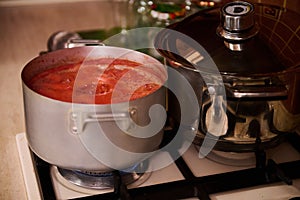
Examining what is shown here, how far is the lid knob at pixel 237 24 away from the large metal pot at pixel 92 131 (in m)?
0.12

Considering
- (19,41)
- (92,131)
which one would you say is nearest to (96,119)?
(92,131)

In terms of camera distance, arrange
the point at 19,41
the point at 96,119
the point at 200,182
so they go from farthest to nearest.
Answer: the point at 19,41 < the point at 200,182 < the point at 96,119

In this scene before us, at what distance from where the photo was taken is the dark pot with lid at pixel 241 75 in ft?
2.21

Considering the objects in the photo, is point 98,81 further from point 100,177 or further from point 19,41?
point 19,41

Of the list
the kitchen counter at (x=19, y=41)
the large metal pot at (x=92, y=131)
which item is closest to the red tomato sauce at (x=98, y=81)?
the large metal pot at (x=92, y=131)

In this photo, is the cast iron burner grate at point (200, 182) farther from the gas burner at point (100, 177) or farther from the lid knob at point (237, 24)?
the lid knob at point (237, 24)

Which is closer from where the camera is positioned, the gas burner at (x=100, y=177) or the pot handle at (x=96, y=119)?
the pot handle at (x=96, y=119)

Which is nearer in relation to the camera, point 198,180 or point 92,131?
point 92,131

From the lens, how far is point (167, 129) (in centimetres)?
90

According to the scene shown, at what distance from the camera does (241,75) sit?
66cm

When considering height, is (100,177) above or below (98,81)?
below

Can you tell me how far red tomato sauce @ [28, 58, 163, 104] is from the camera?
72 cm

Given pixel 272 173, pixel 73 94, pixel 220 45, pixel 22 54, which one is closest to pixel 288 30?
pixel 220 45

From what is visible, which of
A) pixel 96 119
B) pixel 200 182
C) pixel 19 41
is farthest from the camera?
pixel 19 41
